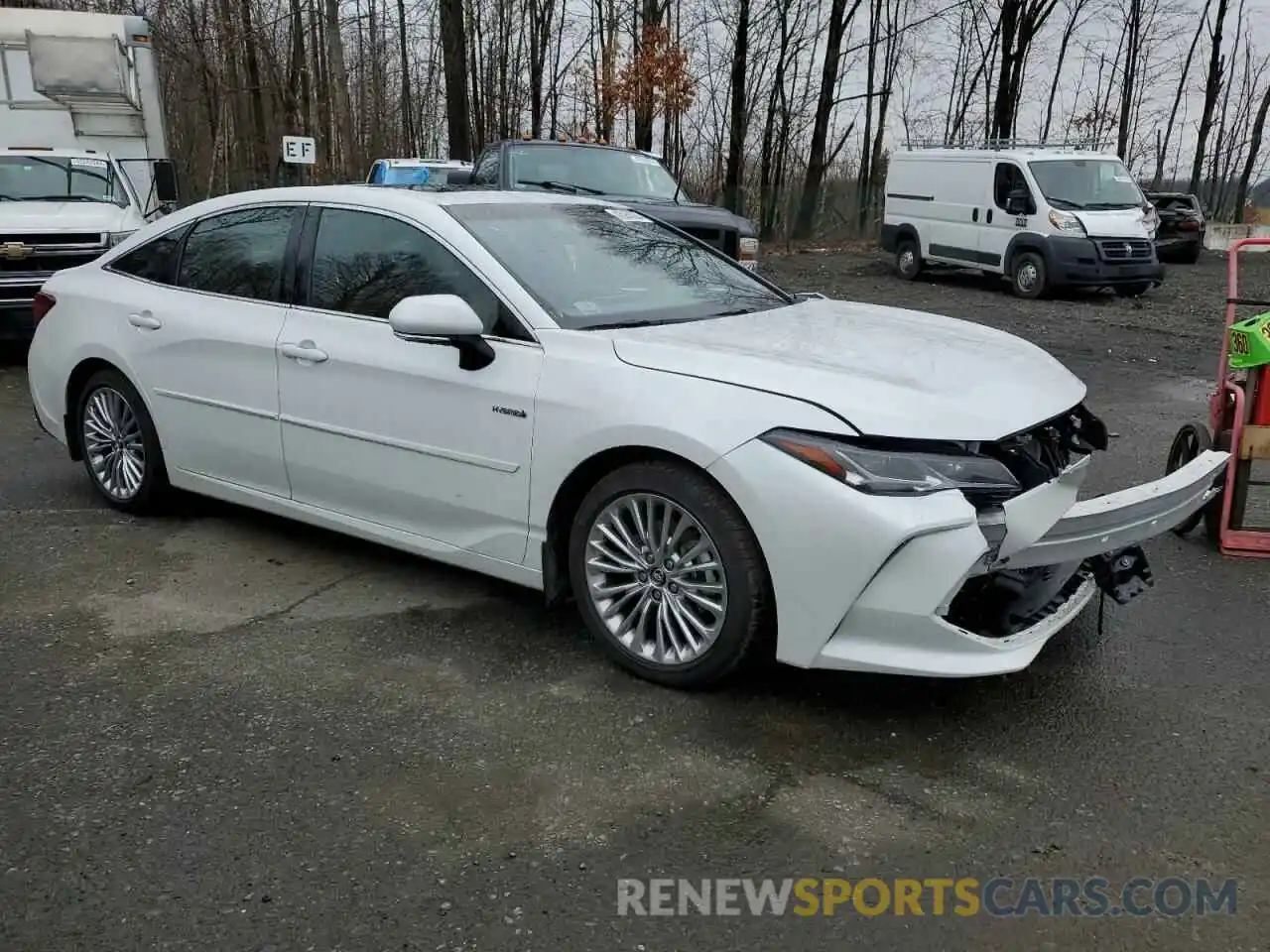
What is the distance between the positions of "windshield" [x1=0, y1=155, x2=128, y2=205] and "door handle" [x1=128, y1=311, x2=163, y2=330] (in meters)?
6.97

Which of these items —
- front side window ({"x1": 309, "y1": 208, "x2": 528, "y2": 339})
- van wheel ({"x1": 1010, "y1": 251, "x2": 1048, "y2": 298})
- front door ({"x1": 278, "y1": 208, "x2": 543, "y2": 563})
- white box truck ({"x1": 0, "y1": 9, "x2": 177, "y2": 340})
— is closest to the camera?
front door ({"x1": 278, "y1": 208, "x2": 543, "y2": 563})

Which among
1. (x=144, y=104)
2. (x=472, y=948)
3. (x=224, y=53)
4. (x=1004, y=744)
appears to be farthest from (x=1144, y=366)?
(x=224, y=53)

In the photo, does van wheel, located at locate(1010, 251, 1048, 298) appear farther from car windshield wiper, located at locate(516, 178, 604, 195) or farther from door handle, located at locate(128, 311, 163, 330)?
door handle, located at locate(128, 311, 163, 330)

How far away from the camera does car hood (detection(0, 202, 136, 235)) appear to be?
10078mm

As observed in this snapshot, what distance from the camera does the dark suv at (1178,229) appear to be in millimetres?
21516

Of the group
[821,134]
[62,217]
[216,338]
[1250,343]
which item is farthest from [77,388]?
[821,134]

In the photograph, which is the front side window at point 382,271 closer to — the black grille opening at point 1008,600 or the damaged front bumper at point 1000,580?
the damaged front bumper at point 1000,580

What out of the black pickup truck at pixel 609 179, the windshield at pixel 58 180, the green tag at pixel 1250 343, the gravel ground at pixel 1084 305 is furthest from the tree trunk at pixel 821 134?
the green tag at pixel 1250 343

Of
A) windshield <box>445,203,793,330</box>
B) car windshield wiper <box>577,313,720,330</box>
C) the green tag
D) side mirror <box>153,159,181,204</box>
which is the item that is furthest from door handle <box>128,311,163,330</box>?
side mirror <box>153,159,181,204</box>

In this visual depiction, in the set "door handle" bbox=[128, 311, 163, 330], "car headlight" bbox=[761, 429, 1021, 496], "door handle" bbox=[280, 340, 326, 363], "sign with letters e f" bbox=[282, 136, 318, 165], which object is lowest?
"car headlight" bbox=[761, 429, 1021, 496]

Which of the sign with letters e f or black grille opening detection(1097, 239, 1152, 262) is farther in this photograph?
the sign with letters e f

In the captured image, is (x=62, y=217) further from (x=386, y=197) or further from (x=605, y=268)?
(x=605, y=268)

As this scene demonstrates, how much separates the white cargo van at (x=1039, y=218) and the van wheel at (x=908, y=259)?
0.31 m

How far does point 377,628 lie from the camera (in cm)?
424
